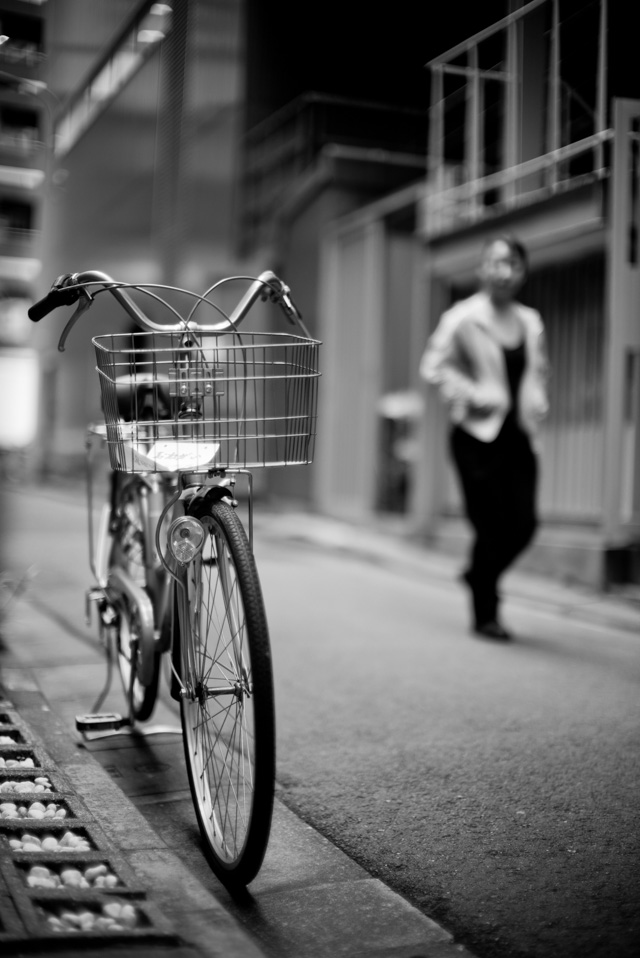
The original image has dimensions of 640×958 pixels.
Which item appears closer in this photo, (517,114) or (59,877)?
(59,877)

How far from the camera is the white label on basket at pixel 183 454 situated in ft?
9.68

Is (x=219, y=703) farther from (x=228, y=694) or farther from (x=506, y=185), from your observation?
(x=506, y=185)

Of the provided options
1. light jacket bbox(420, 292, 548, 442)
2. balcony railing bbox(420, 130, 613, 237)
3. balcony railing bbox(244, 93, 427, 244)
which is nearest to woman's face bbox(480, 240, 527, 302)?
light jacket bbox(420, 292, 548, 442)

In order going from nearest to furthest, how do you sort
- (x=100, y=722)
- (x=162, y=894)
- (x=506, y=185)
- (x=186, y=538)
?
(x=162, y=894) → (x=186, y=538) → (x=100, y=722) → (x=506, y=185)

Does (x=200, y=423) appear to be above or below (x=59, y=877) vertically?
above

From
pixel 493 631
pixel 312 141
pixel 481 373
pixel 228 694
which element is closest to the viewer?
pixel 228 694

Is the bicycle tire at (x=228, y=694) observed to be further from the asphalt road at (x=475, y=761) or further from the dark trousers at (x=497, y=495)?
Result: the dark trousers at (x=497, y=495)

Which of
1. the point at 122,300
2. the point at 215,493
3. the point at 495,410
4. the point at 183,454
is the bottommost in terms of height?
the point at 215,493

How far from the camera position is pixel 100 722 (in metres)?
4.04

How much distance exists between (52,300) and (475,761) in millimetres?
2137

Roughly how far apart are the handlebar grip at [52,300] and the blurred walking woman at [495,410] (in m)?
3.09

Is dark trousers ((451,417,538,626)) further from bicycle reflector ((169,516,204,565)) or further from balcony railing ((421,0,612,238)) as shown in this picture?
bicycle reflector ((169,516,204,565))

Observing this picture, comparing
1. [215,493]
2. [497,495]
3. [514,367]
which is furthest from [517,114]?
[215,493]

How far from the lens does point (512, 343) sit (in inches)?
240
